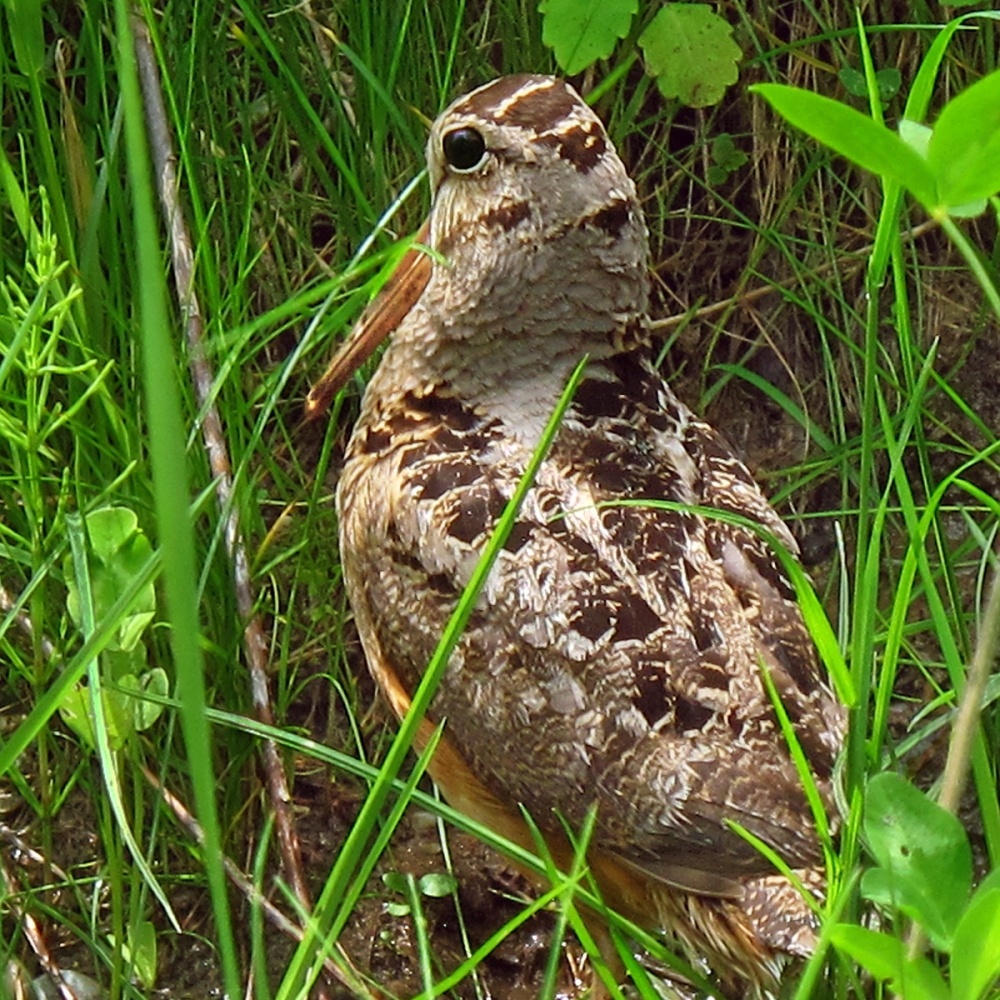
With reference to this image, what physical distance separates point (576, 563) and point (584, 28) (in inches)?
43.0

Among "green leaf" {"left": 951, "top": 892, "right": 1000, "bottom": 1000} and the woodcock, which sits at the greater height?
"green leaf" {"left": 951, "top": 892, "right": 1000, "bottom": 1000}

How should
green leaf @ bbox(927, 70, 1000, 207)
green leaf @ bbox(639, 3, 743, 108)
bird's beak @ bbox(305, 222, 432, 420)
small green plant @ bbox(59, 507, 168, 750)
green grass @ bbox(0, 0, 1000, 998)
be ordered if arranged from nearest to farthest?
green leaf @ bbox(927, 70, 1000, 207)
small green plant @ bbox(59, 507, 168, 750)
green grass @ bbox(0, 0, 1000, 998)
bird's beak @ bbox(305, 222, 432, 420)
green leaf @ bbox(639, 3, 743, 108)

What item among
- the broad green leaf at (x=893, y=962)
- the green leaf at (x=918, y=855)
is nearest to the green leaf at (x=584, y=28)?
the green leaf at (x=918, y=855)

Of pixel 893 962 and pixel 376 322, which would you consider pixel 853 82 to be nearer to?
pixel 376 322

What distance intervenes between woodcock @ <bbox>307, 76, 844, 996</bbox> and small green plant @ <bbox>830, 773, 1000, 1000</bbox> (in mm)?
577

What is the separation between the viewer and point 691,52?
3193 millimetres

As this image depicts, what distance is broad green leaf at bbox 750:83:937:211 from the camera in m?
1.34

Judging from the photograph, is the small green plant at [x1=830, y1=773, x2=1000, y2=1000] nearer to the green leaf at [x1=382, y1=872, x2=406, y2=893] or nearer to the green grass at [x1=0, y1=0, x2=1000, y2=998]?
the green grass at [x1=0, y1=0, x2=1000, y2=998]

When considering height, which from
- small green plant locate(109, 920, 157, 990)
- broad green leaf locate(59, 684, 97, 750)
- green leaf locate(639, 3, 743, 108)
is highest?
green leaf locate(639, 3, 743, 108)

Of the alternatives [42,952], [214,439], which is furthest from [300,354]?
[42,952]

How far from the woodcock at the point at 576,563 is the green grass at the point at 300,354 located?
0.49 ft

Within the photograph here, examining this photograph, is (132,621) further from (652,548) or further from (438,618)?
(652,548)

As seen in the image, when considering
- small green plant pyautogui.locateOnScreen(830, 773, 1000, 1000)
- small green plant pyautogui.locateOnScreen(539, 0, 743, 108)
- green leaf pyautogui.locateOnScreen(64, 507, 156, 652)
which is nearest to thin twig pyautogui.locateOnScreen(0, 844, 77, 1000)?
green leaf pyautogui.locateOnScreen(64, 507, 156, 652)

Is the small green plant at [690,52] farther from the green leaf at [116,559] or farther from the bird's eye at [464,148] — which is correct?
the green leaf at [116,559]
